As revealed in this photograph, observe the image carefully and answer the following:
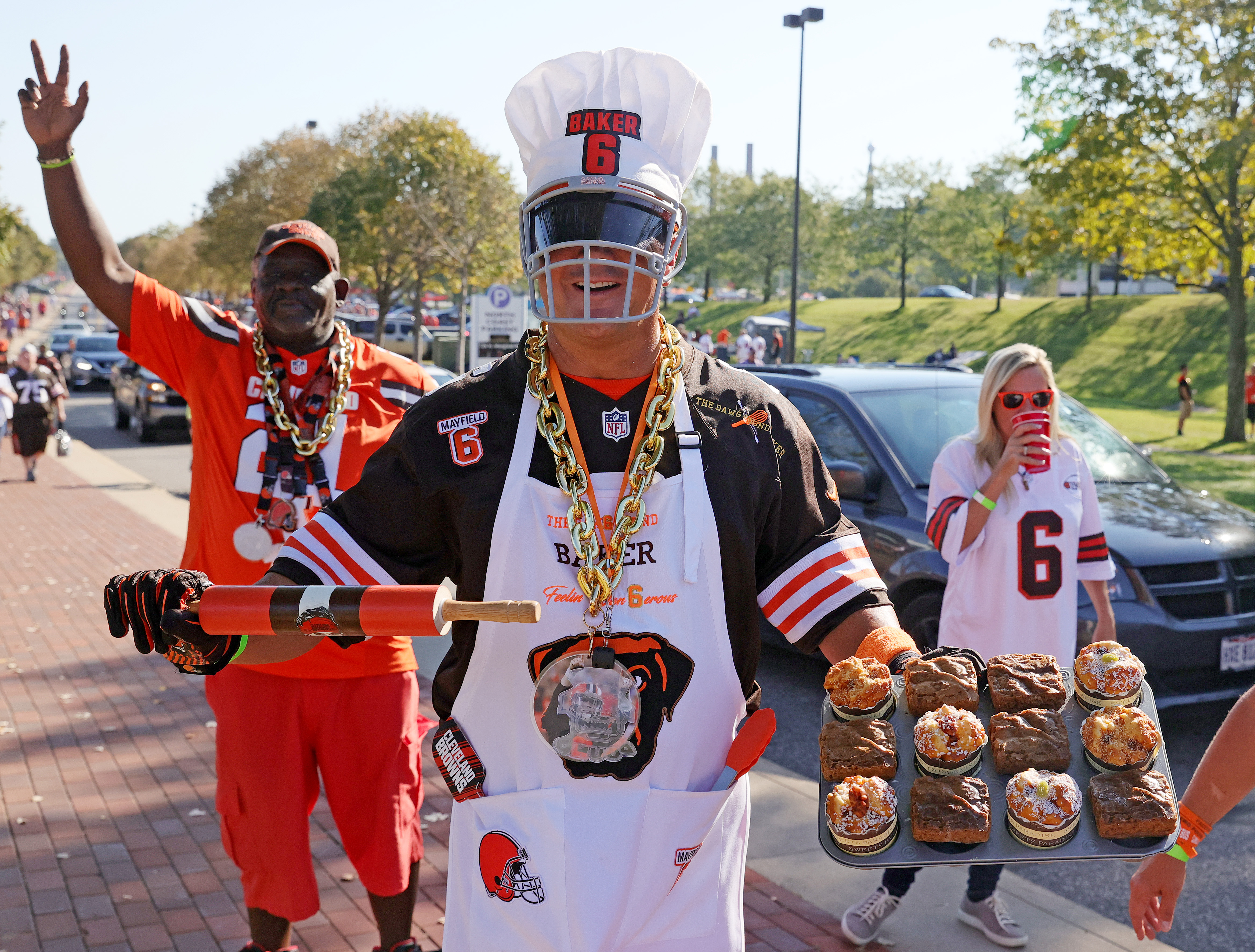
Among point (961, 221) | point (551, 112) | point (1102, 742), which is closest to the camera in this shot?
point (1102, 742)

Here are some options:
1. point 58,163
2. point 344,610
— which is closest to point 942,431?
point 58,163

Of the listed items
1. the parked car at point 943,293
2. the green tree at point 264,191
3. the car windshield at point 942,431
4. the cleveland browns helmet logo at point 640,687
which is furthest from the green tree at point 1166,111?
the parked car at point 943,293

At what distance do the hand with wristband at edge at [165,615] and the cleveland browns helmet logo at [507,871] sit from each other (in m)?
0.58

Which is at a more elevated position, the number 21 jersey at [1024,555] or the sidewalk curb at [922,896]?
the number 21 jersey at [1024,555]

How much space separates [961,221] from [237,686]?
176 feet

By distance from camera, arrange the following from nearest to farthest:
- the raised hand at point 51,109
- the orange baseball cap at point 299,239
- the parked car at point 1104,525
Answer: the raised hand at point 51,109 < the orange baseball cap at point 299,239 < the parked car at point 1104,525

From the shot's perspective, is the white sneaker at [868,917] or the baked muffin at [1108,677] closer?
the baked muffin at [1108,677]

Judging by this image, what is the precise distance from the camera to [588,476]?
217 cm

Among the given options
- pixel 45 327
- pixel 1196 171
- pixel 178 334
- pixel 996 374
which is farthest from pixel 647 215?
pixel 45 327

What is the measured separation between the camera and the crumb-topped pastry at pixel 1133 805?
1.96 metres

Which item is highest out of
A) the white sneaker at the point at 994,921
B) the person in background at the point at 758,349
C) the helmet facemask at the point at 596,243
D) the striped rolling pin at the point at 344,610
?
the person in background at the point at 758,349

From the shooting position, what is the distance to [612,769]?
82.0 inches

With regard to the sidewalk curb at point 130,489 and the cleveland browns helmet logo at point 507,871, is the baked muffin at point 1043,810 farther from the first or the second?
the sidewalk curb at point 130,489

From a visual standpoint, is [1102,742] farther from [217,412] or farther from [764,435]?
[217,412]
